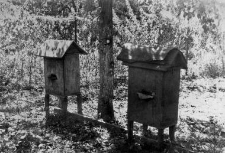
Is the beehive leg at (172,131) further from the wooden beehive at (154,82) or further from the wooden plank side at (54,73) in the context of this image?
the wooden plank side at (54,73)

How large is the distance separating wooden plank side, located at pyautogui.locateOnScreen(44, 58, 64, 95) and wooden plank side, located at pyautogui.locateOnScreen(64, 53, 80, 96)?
11 centimetres

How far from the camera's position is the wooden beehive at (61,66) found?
21.7 ft

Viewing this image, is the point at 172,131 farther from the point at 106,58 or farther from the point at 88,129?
the point at 106,58

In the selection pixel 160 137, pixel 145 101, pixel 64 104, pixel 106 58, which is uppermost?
pixel 106 58

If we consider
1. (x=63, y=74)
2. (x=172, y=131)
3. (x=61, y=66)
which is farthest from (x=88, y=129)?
(x=172, y=131)

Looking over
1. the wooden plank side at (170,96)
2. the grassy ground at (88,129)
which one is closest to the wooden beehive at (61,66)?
the grassy ground at (88,129)

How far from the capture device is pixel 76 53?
6.98m

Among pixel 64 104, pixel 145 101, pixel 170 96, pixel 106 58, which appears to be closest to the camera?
pixel 170 96

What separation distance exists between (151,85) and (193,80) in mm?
7360

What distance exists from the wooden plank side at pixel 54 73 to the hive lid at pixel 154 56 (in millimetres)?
1830

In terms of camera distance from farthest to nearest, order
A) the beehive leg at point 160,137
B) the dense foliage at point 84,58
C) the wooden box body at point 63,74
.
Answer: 1. the wooden box body at point 63,74
2. the dense foliage at point 84,58
3. the beehive leg at point 160,137

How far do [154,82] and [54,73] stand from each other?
2.76 metres

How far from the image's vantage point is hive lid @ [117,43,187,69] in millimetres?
4836

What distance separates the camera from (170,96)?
520cm
